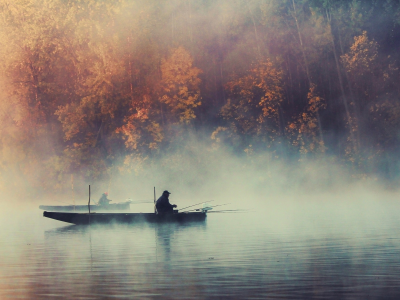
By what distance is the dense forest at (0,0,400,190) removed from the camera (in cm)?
5338

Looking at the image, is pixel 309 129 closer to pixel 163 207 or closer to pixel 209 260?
pixel 163 207

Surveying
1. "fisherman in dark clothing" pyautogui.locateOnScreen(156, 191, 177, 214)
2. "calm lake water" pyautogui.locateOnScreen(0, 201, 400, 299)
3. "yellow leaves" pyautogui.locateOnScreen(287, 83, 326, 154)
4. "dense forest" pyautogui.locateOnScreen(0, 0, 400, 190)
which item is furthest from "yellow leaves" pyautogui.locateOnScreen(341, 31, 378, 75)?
"fisherman in dark clothing" pyautogui.locateOnScreen(156, 191, 177, 214)

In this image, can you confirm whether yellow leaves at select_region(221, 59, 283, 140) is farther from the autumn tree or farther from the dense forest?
the dense forest

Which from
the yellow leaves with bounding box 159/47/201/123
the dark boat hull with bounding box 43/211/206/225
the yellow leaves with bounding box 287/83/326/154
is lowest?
the dark boat hull with bounding box 43/211/206/225

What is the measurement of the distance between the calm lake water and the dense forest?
21.2 m

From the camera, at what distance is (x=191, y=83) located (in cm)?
5438

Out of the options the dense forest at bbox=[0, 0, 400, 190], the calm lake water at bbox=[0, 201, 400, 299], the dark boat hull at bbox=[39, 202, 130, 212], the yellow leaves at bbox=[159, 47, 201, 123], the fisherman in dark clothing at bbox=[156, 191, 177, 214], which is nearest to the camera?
the calm lake water at bbox=[0, 201, 400, 299]

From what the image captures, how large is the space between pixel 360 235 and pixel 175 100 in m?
31.1

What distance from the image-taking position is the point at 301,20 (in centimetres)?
5538

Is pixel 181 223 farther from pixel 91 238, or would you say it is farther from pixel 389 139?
pixel 389 139

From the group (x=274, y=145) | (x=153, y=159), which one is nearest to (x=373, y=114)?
(x=274, y=145)

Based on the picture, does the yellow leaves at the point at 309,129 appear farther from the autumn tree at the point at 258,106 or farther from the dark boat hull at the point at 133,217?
the dark boat hull at the point at 133,217

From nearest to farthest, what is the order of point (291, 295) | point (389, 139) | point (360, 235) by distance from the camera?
point (291, 295) → point (360, 235) → point (389, 139)

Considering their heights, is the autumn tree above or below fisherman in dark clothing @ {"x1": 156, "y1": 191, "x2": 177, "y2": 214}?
above
